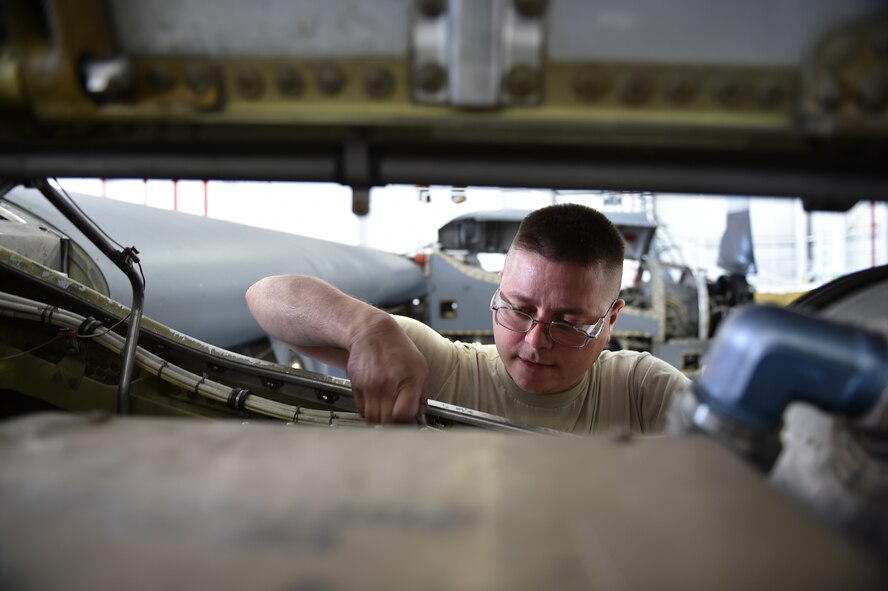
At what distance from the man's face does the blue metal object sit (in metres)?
0.76

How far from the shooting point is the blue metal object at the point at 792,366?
39cm

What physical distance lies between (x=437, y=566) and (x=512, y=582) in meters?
0.04

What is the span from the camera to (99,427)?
1.55 ft

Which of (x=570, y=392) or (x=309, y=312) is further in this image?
(x=570, y=392)

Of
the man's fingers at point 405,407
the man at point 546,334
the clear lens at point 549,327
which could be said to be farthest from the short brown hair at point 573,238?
the man's fingers at point 405,407

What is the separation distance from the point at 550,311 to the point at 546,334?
2.1 inches

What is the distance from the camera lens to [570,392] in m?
1.28

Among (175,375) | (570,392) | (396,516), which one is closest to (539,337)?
(570,392)

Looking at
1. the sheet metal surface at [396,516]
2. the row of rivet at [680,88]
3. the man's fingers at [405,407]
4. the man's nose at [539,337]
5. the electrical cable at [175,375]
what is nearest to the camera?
the sheet metal surface at [396,516]

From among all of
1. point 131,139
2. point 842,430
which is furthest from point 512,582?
point 131,139

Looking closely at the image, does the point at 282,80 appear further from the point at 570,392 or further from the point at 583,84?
the point at 570,392

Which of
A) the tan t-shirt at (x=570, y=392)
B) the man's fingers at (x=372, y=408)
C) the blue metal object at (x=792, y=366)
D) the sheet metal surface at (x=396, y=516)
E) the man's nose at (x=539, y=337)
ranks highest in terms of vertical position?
the blue metal object at (x=792, y=366)

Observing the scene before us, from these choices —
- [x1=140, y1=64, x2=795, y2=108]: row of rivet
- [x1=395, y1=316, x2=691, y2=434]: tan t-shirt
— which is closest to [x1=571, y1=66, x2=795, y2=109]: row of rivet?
[x1=140, y1=64, x2=795, y2=108]: row of rivet

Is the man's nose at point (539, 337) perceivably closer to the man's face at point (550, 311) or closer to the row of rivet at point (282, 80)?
the man's face at point (550, 311)
